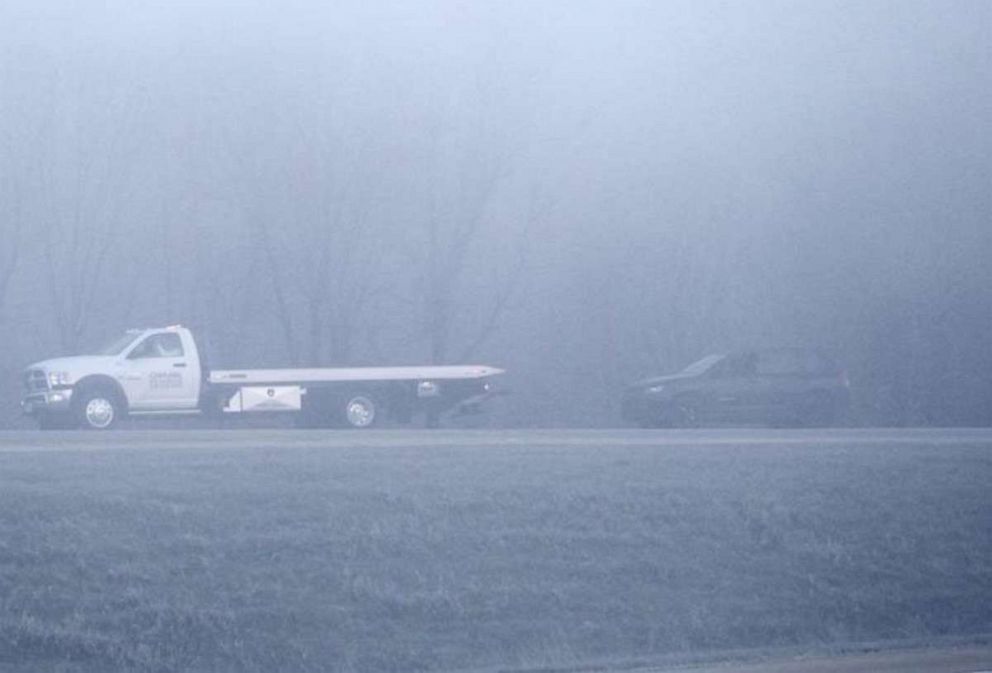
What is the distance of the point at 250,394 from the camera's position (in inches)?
1131

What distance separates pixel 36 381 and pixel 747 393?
509 inches

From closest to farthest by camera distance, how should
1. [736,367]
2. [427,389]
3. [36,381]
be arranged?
[36,381] < [427,389] < [736,367]

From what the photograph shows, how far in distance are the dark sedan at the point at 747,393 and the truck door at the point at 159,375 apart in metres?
8.36

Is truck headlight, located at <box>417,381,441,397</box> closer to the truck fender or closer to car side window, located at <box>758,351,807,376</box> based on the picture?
the truck fender

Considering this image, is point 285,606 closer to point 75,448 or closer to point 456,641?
point 456,641

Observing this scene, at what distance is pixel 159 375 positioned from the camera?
28219mm

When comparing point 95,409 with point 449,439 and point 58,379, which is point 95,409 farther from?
point 449,439

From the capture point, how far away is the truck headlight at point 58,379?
27.3 metres

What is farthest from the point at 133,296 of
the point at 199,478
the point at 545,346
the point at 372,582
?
the point at 372,582

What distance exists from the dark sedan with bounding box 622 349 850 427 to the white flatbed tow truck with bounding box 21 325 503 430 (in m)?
3.19

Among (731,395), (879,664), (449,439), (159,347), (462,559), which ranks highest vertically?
(159,347)

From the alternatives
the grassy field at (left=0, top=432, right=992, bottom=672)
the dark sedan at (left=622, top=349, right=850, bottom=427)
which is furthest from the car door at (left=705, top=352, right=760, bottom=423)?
the grassy field at (left=0, top=432, right=992, bottom=672)

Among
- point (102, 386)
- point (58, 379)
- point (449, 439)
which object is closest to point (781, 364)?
point (449, 439)

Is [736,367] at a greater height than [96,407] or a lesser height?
greater
